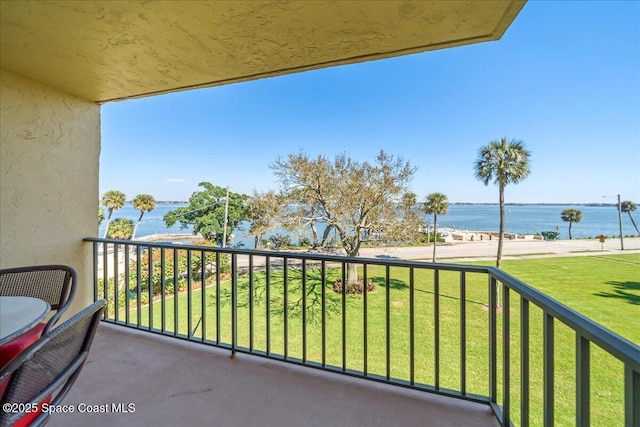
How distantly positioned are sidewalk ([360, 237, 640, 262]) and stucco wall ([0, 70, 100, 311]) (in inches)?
544

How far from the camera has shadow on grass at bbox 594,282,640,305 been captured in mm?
10492

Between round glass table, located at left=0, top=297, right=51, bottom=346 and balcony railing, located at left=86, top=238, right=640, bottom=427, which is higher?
round glass table, located at left=0, top=297, right=51, bottom=346

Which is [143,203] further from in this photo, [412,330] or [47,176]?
[412,330]

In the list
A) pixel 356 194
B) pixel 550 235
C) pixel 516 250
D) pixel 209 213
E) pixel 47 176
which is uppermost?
pixel 356 194

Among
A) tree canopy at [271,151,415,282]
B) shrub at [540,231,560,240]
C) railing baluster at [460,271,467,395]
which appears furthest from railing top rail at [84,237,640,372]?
shrub at [540,231,560,240]

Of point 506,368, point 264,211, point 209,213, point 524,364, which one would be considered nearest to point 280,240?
point 264,211

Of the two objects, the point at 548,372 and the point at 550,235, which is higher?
the point at 548,372

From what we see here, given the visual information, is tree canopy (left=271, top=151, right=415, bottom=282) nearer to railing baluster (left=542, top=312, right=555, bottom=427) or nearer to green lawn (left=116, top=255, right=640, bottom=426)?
green lawn (left=116, top=255, right=640, bottom=426)

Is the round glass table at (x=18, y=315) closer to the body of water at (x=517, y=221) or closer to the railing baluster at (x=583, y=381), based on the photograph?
the railing baluster at (x=583, y=381)

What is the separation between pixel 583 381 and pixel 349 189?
9745mm

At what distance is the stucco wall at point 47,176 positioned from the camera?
6.97ft

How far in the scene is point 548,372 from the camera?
1067 mm

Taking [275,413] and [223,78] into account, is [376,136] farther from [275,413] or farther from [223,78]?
[275,413]

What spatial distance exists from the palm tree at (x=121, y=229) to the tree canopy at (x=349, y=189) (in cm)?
898
